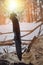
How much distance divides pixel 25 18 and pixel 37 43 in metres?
0.17

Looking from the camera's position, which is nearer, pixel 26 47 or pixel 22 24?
pixel 26 47

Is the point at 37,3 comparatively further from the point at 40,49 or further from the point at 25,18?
the point at 40,49

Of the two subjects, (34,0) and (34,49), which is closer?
(34,49)

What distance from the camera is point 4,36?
96 centimetres

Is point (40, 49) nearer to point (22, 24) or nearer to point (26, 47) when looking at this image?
point (26, 47)

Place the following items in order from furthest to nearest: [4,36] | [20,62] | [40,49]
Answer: [4,36] → [40,49] → [20,62]

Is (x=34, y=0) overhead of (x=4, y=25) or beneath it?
overhead

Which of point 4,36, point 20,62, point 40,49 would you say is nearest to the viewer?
point 20,62

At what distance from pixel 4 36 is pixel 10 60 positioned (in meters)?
0.25

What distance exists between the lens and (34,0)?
1.01 metres

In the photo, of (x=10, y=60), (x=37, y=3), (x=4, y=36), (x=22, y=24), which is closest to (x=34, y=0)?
(x=37, y=3)

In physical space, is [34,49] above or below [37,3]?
below

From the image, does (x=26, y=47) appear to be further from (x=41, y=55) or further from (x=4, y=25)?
(x=4, y=25)

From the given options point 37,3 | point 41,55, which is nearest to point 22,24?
point 37,3
